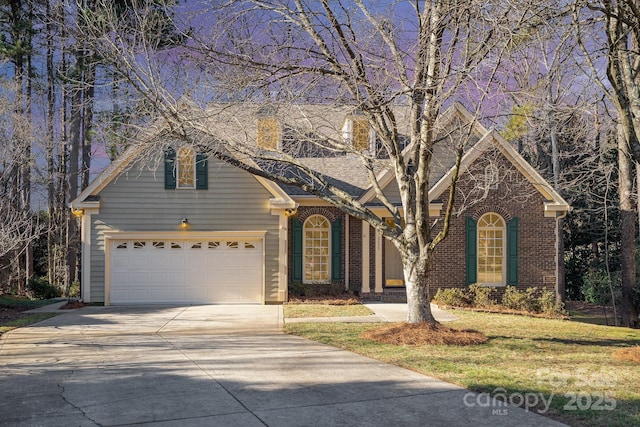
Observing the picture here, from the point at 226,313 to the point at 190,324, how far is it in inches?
84.0

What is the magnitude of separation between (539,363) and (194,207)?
38.5 feet

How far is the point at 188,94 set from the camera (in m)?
11.6

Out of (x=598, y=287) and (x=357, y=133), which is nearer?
(x=357, y=133)

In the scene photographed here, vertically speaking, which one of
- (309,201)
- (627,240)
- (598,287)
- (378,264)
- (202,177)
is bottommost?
(598,287)

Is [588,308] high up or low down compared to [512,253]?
down

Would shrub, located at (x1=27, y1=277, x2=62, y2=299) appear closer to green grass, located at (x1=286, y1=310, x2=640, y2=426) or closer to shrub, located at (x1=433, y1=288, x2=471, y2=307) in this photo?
green grass, located at (x1=286, y1=310, x2=640, y2=426)

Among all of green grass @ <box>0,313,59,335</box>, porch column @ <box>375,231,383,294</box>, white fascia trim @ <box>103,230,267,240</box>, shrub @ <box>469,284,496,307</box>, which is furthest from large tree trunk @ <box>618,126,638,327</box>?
green grass @ <box>0,313,59,335</box>

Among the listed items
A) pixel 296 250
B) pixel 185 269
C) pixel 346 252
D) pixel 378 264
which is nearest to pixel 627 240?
pixel 378 264

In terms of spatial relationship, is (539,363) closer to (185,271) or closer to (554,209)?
(554,209)

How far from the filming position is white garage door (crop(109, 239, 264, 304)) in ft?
59.1

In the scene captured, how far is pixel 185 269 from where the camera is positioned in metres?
18.2

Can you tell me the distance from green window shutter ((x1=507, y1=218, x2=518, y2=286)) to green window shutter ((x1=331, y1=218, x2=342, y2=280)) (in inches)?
205

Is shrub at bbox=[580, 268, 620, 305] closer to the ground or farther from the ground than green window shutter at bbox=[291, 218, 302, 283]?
closer to the ground

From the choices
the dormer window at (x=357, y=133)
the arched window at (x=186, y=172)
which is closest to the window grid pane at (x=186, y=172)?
the arched window at (x=186, y=172)
